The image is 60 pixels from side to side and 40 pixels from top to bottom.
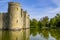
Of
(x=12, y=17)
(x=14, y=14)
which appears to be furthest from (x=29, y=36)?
(x=12, y=17)

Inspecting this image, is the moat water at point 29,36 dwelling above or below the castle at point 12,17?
below

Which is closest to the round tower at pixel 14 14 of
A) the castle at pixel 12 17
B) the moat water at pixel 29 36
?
the castle at pixel 12 17

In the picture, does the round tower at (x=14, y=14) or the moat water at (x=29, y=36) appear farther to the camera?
the round tower at (x=14, y=14)

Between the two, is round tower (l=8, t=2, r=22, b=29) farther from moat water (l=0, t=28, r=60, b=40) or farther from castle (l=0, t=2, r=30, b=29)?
moat water (l=0, t=28, r=60, b=40)

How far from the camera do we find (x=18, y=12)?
51.0 meters

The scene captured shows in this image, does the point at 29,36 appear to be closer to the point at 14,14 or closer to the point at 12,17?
the point at 14,14

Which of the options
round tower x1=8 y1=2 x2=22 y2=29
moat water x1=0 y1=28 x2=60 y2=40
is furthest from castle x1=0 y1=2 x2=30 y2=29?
moat water x1=0 y1=28 x2=60 y2=40

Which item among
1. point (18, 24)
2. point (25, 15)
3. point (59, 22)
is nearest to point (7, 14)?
point (18, 24)

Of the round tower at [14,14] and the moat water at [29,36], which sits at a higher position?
the round tower at [14,14]

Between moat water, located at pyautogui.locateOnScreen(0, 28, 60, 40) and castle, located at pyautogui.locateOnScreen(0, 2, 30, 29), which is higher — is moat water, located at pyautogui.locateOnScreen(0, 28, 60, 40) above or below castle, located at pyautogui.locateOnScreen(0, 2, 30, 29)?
below

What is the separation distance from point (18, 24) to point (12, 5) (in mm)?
5916

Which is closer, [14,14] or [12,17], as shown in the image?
[14,14]

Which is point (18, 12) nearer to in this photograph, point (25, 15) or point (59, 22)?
point (25, 15)

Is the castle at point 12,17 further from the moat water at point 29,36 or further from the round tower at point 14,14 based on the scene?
the moat water at point 29,36
